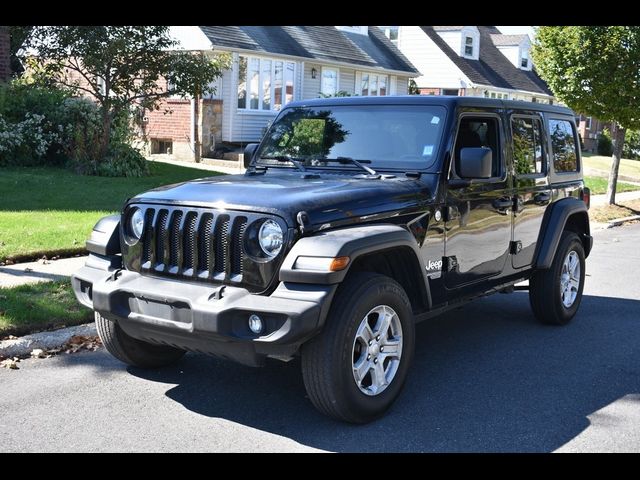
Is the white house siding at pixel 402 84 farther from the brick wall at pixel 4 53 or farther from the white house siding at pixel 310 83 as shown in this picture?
the brick wall at pixel 4 53

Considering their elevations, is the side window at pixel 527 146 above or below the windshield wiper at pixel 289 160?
above

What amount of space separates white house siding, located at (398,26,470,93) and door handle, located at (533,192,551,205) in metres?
32.1

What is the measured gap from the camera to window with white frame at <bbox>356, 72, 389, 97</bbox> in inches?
1218

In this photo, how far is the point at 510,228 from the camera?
6.07 meters

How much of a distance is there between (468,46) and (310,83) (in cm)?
1564

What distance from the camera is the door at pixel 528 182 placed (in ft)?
20.3

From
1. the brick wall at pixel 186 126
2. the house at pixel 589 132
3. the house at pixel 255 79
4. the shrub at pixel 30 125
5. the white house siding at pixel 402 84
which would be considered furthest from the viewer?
the house at pixel 589 132

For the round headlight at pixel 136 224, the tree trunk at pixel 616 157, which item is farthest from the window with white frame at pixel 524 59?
the round headlight at pixel 136 224

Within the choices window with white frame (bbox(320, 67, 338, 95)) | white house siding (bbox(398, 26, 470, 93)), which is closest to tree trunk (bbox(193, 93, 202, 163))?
Result: window with white frame (bbox(320, 67, 338, 95))

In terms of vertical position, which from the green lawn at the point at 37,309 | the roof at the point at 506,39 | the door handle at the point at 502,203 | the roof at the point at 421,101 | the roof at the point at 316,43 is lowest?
the green lawn at the point at 37,309

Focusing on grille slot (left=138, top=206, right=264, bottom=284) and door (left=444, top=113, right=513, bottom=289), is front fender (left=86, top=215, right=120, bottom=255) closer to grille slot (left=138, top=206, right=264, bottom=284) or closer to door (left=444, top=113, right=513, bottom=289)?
grille slot (left=138, top=206, right=264, bottom=284)

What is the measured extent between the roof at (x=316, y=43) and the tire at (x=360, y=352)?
778 inches

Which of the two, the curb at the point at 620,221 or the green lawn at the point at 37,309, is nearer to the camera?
the green lawn at the point at 37,309
